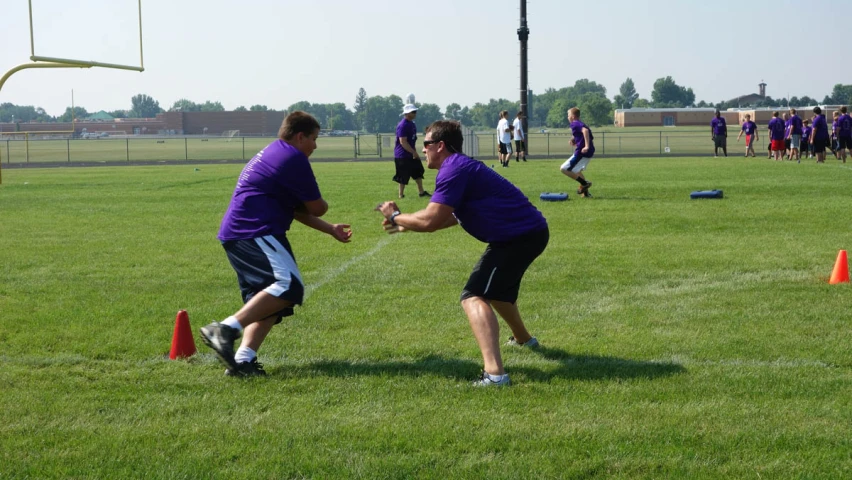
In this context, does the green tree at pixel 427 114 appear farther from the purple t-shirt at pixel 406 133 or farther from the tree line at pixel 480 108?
the purple t-shirt at pixel 406 133

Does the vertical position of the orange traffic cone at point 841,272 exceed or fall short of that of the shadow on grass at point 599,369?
it exceeds it

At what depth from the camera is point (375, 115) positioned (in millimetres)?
135875

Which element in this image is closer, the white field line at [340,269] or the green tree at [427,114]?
the white field line at [340,269]

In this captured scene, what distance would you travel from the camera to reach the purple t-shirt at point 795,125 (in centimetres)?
3012

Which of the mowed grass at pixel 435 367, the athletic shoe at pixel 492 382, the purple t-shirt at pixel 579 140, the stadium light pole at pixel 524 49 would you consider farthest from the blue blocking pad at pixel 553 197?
the stadium light pole at pixel 524 49

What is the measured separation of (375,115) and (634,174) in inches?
4433

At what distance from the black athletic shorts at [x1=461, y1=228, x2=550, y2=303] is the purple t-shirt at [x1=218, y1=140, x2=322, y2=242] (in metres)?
1.24

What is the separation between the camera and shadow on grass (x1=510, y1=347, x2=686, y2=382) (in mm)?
5715

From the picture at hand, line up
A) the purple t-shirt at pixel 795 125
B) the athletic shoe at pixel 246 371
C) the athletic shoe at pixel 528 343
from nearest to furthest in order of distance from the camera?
the athletic shoe at pixel 246 371, the athletic shoe at pixel 528 343, the purple t-shirt at pixel 795 125

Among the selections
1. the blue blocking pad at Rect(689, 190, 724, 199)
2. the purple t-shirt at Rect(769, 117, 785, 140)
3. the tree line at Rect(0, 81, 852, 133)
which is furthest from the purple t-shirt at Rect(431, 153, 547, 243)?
the tree line at Rect(0, 81, 852, 133)

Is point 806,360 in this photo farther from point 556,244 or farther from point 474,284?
point 556,244

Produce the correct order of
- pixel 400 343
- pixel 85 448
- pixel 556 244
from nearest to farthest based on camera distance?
pixel 85 448, pixel 400 343, pixel 556 244

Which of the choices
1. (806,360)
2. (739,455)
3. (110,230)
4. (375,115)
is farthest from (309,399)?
(375,115)

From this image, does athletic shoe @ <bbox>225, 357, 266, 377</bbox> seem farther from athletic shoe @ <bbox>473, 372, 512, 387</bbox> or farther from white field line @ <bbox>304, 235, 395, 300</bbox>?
white field line @ <bbox>304, 235, 395, 300</bbox>
